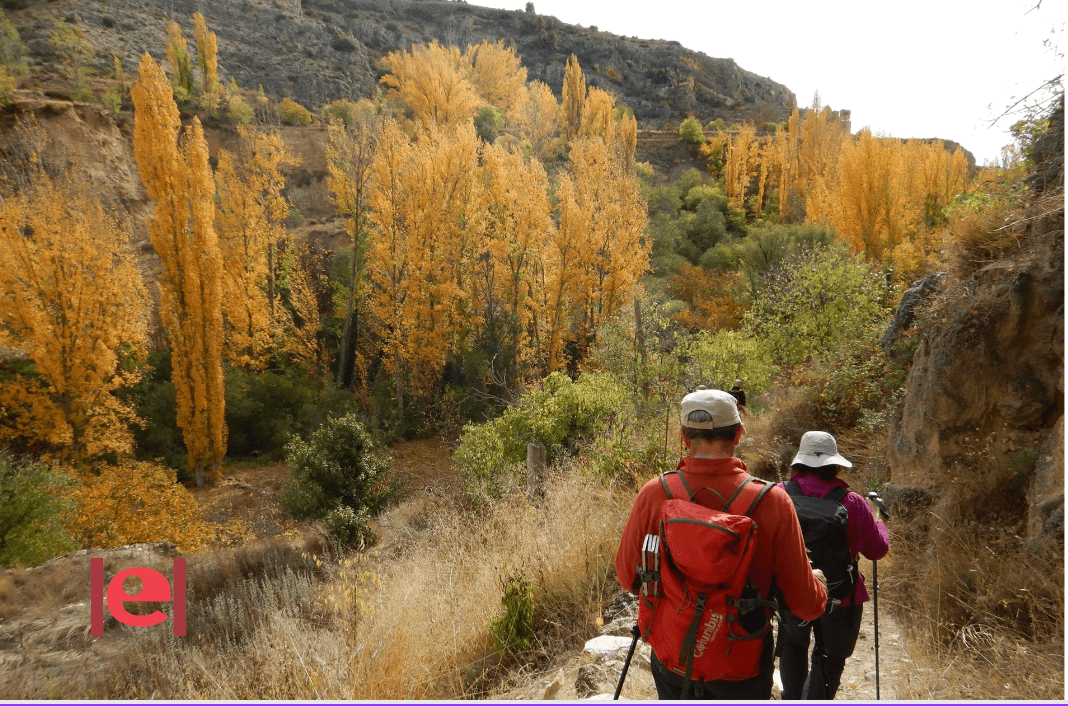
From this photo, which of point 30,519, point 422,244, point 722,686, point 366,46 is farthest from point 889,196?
point 366,46

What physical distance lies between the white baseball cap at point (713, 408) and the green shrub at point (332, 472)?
31.4 ft

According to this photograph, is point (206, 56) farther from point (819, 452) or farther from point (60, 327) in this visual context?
point (819, 452)

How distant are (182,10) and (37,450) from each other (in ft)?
120

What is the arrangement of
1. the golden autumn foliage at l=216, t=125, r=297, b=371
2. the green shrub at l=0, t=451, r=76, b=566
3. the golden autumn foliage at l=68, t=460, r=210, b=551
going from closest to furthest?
the green shrub at l=0, t=451, r=76, b=566, the golden autumn foliage at l=68, t=460, r=210, b=551, the golden autumn foliage at l=216, t=125, r=297, b=371

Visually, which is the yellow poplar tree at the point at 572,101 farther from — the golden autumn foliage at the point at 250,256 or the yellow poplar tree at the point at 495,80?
the golden autumn foliage at the point at 250,256

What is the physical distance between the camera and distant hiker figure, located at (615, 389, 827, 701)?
4.91 ft

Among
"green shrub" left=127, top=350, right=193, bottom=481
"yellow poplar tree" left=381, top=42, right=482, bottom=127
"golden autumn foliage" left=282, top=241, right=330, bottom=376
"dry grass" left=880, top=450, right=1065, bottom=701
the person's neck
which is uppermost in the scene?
"yellow poplar tree" left=381, top=42, right=482, bottom=127

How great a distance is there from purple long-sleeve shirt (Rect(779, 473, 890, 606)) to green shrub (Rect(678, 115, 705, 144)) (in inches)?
1794

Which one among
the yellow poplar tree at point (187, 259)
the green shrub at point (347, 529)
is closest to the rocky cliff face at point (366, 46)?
the yellow poplar tree at point (187, 259)

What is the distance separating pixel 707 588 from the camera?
4.99 ft

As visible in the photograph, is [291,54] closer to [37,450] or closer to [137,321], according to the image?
[137,321]

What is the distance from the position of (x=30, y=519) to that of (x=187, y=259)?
735 centimetres

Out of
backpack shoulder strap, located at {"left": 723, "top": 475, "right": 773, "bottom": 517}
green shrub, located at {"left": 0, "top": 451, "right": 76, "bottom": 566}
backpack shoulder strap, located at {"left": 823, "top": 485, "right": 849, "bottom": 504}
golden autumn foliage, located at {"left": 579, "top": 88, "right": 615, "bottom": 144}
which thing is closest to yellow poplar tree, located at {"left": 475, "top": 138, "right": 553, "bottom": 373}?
green shrub, located at {"left": 0, "top": 451, "right": 76, "bottom": 566}

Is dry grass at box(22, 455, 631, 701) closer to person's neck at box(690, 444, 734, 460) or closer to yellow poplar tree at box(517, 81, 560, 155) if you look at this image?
person's neck at box(690, 444, 734, 460)
